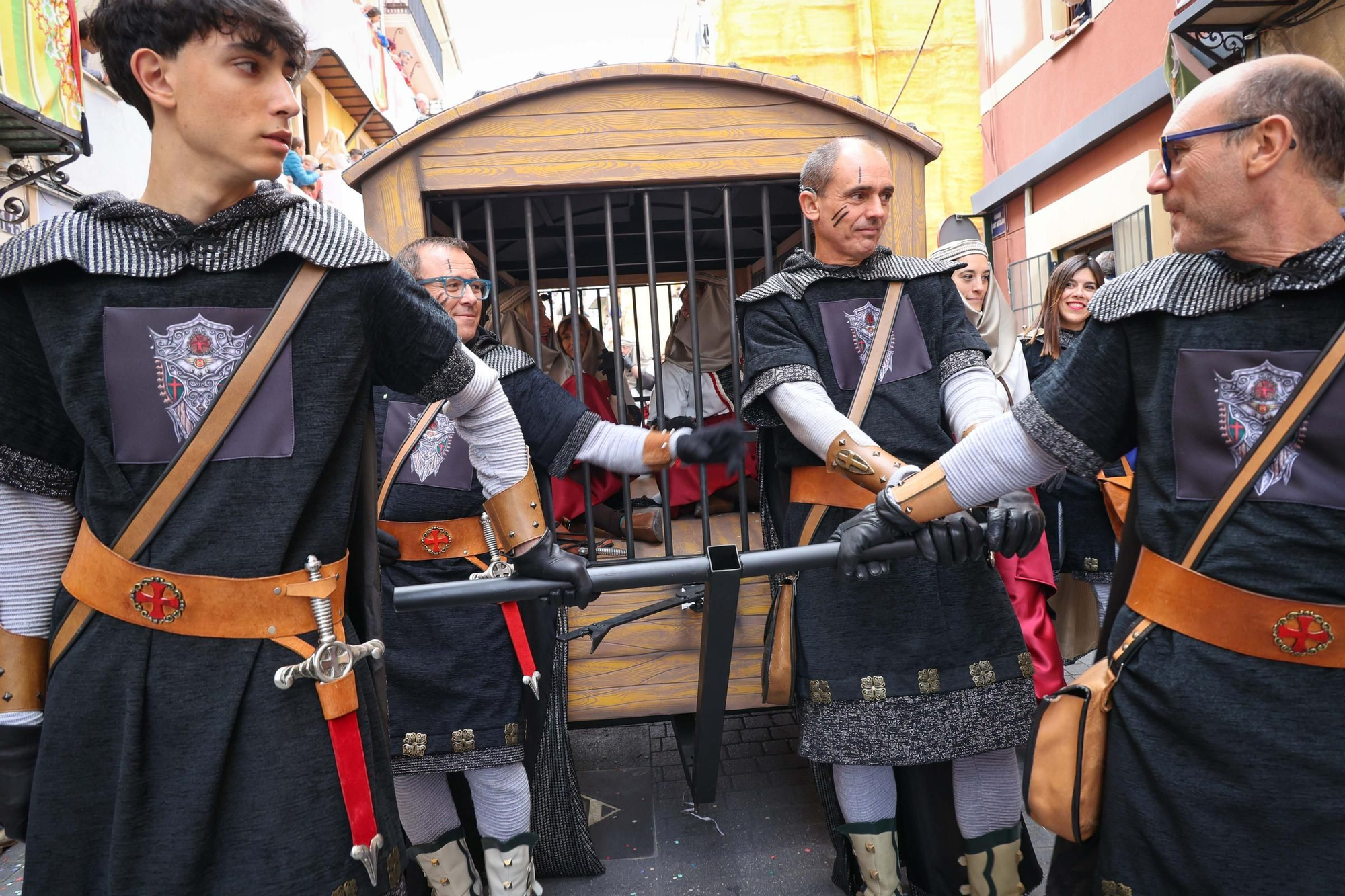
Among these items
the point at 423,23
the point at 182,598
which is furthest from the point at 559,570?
the point at 423,23

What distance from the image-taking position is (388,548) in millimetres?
2428

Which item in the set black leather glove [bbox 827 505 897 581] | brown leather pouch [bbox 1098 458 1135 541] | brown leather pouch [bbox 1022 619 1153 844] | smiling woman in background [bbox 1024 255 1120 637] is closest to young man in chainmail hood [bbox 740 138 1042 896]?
black leather glove [bbox 827 505 897 581]

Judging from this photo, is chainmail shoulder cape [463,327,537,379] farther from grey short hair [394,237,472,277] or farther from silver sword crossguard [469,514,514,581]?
silver sword crossguard [469,514,514,581]

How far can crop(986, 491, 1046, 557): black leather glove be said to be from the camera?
6.31ft

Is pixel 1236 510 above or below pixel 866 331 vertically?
below

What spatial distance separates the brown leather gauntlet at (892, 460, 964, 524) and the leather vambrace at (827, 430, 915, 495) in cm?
18

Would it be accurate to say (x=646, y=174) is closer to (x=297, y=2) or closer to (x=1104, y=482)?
(x=1104, y=482)

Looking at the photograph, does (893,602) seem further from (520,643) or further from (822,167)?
(822,167)

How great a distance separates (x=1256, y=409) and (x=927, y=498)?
0.61 metres

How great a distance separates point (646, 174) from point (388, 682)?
176 cm

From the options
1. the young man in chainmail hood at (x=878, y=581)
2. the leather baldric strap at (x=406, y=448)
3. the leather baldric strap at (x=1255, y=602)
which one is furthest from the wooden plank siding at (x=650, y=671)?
the leather baldric strap at (x=1255, y=602)

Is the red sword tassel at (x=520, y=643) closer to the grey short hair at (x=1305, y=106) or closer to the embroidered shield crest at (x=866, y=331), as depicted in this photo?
the embroidered shield crest at (x=866, y=331)

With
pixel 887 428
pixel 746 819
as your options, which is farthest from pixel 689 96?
pixel 746 819

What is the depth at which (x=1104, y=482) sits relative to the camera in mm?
3379
